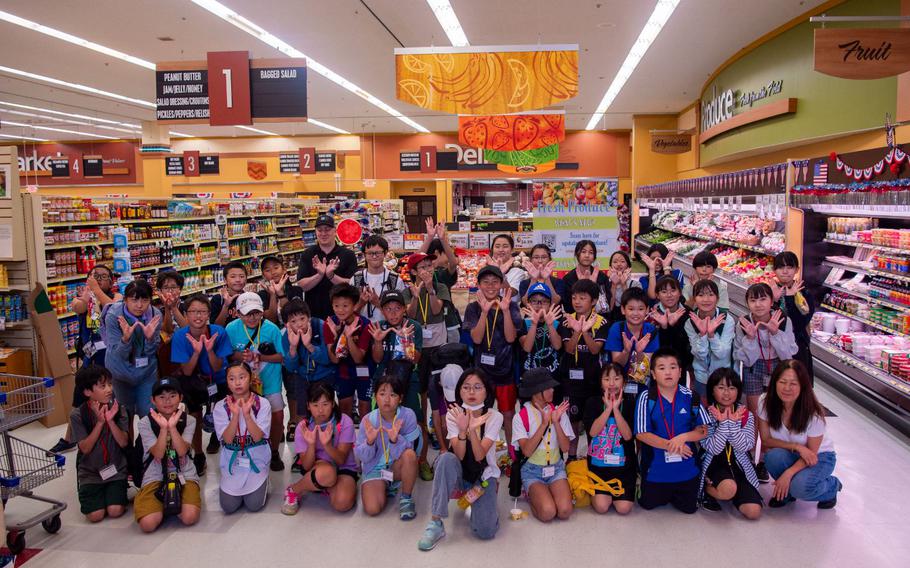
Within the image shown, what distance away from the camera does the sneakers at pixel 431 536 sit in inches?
143

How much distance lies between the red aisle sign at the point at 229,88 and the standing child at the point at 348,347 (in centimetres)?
391

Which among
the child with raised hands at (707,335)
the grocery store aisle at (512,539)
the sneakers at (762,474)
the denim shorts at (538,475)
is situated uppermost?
the child with raised hands at (707,335)

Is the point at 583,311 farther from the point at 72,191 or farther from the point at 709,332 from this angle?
the point at 72,191

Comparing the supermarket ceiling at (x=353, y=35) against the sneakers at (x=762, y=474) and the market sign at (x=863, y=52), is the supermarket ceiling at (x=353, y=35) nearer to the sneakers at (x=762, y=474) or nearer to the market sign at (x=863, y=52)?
the market sign at (x=863, y=52)

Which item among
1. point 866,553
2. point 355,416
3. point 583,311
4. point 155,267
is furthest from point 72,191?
point 866,553

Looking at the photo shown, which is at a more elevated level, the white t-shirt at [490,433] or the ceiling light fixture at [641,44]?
the ceiling light fixture at [641,44]

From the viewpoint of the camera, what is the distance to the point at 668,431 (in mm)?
3945

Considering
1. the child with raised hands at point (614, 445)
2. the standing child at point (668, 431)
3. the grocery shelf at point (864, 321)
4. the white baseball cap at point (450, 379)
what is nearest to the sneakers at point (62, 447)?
the white baseball cap at point (450, 379)

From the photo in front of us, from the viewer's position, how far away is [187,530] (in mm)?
3916

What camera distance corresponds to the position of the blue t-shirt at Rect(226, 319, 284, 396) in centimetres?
470

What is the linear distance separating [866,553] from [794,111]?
865 cm

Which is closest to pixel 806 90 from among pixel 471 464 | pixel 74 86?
pixel 471 464

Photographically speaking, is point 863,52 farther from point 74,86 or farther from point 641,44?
point 74,86

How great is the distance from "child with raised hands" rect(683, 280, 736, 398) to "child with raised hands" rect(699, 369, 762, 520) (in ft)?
1.56
